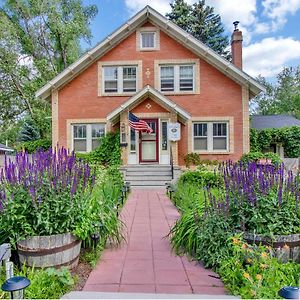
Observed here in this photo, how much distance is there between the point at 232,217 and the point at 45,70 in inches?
903

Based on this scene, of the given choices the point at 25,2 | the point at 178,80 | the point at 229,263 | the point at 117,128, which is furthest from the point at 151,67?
the point at 25,2

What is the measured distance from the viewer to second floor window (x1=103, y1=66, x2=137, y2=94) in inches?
603

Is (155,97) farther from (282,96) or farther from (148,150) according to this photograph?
(282,96)

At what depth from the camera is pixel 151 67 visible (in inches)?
599

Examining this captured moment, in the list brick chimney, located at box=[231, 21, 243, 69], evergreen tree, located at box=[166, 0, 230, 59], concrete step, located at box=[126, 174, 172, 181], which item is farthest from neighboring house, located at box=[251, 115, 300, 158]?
evergreen tree, located at box=[166, 0, 230, 59]

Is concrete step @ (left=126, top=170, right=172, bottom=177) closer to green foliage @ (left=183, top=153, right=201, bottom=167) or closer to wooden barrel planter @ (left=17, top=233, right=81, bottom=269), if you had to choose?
green foliage @ (left=183, top=153, right=201, bottom=167)

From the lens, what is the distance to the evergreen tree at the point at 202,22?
36.2 m

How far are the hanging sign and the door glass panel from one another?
1142 mm

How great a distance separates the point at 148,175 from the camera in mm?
12727

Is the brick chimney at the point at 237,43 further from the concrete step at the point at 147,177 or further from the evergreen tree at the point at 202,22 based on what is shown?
the evergreen tree at the point at 202,22

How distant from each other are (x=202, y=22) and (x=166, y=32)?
24714mm

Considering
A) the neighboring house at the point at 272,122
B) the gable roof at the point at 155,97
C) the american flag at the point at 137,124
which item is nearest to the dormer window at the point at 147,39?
the gable roof at the point at 155,97

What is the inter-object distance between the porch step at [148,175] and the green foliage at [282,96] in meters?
33.4

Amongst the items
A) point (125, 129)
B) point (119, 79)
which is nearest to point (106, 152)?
point (125, 129)
